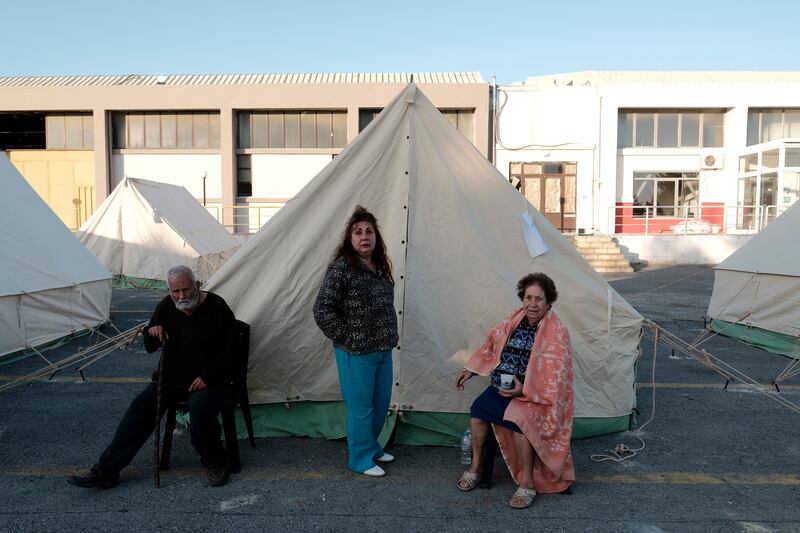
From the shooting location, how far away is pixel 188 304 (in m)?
4.02

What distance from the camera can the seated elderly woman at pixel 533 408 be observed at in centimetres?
365

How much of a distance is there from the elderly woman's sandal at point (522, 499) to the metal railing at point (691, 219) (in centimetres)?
2066

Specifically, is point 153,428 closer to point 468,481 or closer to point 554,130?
point 468,481

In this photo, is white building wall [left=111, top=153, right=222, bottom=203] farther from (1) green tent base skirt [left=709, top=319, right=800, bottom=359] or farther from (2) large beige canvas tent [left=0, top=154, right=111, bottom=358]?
(1) green tent base skirt [left=709, top=319, right=800, bottom=359]

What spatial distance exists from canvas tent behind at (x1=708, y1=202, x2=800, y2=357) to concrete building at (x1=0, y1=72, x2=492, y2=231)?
56.5 feet

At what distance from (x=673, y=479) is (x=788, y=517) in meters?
0.67

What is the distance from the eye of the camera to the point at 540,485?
3.72 metres

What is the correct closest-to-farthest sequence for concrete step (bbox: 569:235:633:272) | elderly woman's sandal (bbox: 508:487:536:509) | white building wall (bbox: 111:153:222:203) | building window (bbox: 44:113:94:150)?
→ elderly woman's sandal (bbox: 508:487:536:509) → concrete step (bbox: 569:235:633:272) → white building wall (bbox: 111:153:222:203) → building window (bbox: 44:113:94:150)

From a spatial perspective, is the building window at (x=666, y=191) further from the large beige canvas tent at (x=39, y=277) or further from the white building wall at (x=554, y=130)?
the large beige canvas tent at (x=39, y=277)

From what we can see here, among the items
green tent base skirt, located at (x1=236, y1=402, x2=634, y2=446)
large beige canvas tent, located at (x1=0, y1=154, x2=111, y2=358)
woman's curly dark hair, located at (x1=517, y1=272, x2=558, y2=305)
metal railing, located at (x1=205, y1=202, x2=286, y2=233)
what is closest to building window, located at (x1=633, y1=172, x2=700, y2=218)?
metal railing, located at (x1=205, y1=202, x2=286, y2=233)

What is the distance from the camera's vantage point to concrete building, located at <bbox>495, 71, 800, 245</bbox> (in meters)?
24.4

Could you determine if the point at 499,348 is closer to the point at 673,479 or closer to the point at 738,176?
the point at 673,479

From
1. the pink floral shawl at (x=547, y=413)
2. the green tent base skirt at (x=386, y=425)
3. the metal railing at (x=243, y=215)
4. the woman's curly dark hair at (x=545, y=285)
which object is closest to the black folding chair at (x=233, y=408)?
the green tent base skirt at (x=386, y=425)

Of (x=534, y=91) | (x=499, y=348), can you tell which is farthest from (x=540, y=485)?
(x=534, y=91)
